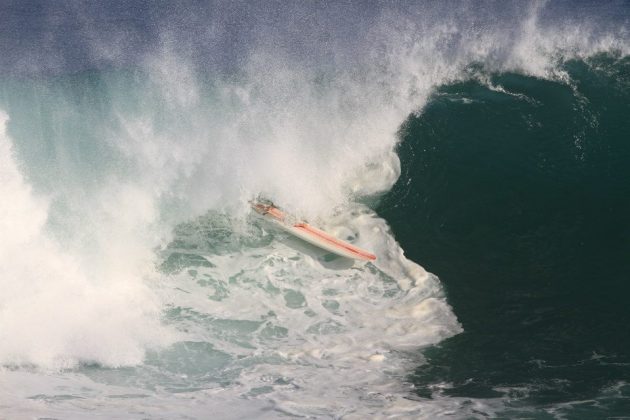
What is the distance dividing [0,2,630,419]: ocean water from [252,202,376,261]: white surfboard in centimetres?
28

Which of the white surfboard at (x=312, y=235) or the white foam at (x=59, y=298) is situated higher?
the white surfboard at (x=312, y=235)

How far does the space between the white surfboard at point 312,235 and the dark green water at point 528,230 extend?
1167mm

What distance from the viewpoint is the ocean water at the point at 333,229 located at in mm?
10289

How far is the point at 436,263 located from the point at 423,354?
2393 mm

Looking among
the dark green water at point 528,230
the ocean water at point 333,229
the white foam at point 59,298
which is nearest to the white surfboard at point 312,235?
the ocean water at point 333,229

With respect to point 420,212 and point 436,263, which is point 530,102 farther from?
point 436,263

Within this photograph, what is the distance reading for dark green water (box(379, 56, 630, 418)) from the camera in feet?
33.6

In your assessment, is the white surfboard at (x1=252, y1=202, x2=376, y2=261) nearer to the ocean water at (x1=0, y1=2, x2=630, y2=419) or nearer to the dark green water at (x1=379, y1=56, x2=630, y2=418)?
the ocean water at (x1=0, y1=2, x2=630, y2=419)

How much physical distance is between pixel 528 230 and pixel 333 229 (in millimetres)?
4085

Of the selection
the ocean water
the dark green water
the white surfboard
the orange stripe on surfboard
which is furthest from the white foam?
the dark green water

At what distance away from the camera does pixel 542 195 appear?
531 inches

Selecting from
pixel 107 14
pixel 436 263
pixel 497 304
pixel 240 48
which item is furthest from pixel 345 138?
pixel 107 14

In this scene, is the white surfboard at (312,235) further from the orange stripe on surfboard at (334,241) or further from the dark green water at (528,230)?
the dark green water at (528,230)

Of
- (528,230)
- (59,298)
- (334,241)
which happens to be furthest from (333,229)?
(59,298)
